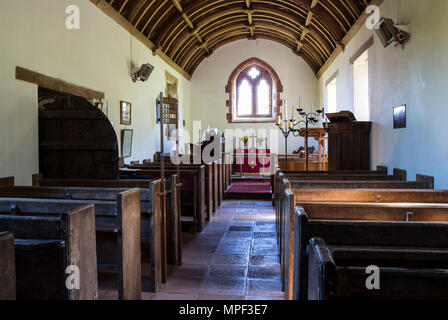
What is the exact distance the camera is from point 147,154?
7898 millimetres

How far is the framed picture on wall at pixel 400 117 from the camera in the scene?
13.4 feet

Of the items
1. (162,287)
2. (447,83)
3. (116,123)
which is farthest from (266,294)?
(116,123)

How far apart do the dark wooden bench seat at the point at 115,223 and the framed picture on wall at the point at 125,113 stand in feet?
12.3

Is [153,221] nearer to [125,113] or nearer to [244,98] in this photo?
[125,113]

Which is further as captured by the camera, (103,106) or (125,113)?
(125,113)

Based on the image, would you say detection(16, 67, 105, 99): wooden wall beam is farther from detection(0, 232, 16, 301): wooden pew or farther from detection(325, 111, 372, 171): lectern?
detection(325, 111, 372, 171): lectern

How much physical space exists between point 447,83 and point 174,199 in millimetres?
2460

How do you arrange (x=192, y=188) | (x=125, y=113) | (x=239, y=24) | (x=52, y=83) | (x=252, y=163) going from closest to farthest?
1. (x=52, y=83)
2. (x=192, y=188)
3. (x=125, y=113)
4. (x=239, y=24)
5. (x=252, y=163)

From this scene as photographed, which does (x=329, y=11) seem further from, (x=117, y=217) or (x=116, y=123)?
(x=117, y=217)

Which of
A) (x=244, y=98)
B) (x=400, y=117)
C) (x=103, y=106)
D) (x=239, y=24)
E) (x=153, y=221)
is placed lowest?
(x=153, y=221)

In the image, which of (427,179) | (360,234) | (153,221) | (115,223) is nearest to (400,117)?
(427,179)

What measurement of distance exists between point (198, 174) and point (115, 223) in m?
2.68

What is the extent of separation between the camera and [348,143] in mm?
5523

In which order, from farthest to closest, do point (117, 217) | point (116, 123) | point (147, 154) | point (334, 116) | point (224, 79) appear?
point (224, 79), point (147, 154), point (116, 123), point (334, 116), point (117, 217)
